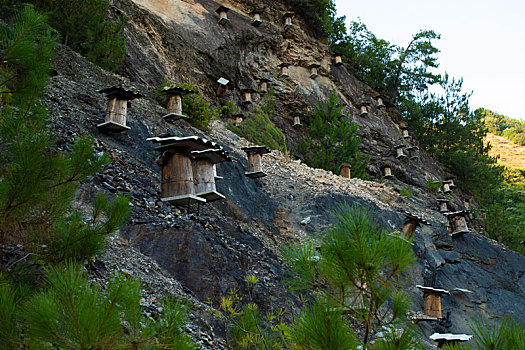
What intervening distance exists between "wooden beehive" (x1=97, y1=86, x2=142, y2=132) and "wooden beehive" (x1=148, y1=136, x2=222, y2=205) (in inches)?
106

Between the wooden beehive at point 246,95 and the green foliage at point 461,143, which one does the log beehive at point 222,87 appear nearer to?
the wooden beehive at point 246,95

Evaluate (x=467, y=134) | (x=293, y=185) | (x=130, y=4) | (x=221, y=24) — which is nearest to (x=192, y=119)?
(x=293, y=185)

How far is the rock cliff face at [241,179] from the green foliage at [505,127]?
111 ft

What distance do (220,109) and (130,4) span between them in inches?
209

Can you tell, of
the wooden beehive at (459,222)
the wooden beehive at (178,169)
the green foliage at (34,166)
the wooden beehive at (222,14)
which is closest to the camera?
the green foliage at (34,166)

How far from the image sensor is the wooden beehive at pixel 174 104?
11945 mm

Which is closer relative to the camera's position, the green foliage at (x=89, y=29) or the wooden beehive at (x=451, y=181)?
the green foliage at (x=89, y=29)

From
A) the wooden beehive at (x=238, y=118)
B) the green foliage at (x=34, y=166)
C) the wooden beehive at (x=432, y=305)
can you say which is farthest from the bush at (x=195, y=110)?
the green foliage at (x=34, y=166)

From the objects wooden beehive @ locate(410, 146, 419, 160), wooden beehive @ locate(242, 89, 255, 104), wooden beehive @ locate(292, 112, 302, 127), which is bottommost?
wooden beehive @ locate(410, 146, 419, 160)

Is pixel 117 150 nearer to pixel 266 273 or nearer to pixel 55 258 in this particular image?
pixel 266 273

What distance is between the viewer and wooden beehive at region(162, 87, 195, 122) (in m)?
11.9

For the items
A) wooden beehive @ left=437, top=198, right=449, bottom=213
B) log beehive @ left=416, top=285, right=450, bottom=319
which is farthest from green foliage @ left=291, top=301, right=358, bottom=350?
wooden beehive @ left=437, top=198, right=449, bottom=213

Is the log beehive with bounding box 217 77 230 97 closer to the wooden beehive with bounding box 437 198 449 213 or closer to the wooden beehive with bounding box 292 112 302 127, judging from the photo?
the wooden beehive with bounding box 292 112 302 127

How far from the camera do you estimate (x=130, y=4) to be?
1762 cm
